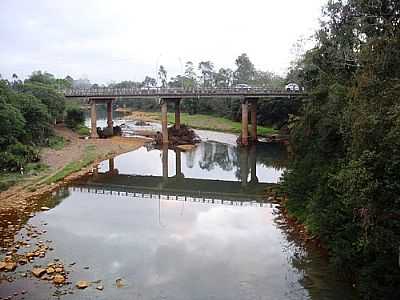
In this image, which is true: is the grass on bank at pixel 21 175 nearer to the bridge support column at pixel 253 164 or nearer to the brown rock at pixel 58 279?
the brown rock at pixel 58 279

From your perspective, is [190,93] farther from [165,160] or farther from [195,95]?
[165,160]

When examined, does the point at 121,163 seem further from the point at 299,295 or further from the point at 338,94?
the point at 299,295

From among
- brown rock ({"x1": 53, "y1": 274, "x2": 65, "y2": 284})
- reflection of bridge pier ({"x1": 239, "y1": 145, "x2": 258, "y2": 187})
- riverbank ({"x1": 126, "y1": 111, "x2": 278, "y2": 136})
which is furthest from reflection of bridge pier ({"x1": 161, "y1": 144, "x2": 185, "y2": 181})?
brown rock ({"x1": 53, "y1": 274, "x2": 65, "y2": 284})

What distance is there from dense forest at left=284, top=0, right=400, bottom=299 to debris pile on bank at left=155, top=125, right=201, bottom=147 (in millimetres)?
37813

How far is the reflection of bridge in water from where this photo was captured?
114 ft

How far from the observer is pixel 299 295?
17891mm

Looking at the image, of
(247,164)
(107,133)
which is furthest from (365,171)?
(107,133)

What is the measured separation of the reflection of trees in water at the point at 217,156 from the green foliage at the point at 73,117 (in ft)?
73.9

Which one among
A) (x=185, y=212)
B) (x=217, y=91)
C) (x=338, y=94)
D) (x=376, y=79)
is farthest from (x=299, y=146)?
(x=217, y=91)

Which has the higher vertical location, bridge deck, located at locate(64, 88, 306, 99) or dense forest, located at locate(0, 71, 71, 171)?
bridge deck, located at locate(64, 88, 306, 99)

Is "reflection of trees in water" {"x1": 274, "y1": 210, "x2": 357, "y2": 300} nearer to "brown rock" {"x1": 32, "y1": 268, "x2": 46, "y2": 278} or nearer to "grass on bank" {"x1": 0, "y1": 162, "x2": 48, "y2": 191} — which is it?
"brown rock" {"x1": 32, "y1": 268, "x2": 46, "y2": 278}

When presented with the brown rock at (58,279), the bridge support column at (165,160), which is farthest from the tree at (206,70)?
the brown rock at (58,279)

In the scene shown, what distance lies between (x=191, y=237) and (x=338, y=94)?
11.6 m

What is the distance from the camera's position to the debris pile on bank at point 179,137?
2548 inches
